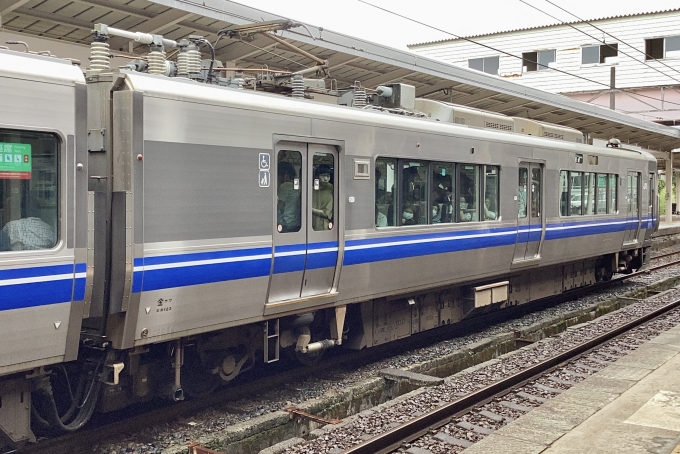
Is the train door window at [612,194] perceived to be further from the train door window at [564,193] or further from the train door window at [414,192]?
the train door window at [414,192]

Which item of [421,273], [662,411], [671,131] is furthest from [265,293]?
[671,131]

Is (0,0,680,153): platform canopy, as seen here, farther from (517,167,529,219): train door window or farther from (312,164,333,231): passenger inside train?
(517,167,529,219): train door window

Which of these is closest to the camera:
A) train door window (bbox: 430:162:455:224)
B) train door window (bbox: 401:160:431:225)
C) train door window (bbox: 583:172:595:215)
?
train door window (bbox: 401:160:431:225)

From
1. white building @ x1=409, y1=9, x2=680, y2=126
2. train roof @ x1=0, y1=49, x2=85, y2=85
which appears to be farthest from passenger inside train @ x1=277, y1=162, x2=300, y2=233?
white building @ x1=409, y1=9, x2=680, y2=126

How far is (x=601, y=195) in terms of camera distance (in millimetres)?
14391

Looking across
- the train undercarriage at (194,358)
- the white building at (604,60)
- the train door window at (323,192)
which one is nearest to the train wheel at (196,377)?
the train undercarriage at (194,358)

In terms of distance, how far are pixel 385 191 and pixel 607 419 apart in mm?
3425

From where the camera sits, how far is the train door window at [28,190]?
506 centimetres

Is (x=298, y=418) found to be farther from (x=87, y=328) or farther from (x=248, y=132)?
(x=248, y=132)

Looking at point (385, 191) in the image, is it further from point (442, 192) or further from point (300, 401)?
point (300, 401)

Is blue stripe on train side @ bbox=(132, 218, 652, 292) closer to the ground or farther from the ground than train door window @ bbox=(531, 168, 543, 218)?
closer to the ground

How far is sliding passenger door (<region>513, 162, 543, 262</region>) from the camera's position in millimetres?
11500

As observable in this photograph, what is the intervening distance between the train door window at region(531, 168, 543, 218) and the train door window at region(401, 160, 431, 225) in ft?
10.6

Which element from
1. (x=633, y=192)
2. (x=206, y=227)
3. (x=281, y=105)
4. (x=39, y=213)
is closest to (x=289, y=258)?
(x=206, y=227)
